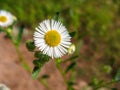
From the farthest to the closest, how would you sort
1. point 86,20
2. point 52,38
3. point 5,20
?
point 86,20, point 5,20, point 52,38

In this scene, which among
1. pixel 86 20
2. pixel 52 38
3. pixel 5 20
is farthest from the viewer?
pixel 86 20

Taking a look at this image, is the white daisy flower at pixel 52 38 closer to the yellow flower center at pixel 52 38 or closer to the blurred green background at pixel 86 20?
the yellow flower center at pixel 52 38

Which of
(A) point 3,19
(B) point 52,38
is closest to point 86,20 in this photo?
(A) point 3,19

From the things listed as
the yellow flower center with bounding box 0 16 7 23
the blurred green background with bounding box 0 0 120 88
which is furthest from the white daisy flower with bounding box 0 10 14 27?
the blurred green background with bounding box 0 0 120 88

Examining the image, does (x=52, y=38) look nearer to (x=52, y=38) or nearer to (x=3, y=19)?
(x=52, y=38)

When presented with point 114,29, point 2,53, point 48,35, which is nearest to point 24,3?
point 2,53

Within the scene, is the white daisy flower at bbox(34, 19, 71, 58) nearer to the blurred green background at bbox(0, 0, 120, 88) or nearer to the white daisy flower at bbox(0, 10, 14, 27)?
the white daisy flower at bbox(0, 10, 14, 27)

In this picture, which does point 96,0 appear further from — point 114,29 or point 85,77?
point 85,77
